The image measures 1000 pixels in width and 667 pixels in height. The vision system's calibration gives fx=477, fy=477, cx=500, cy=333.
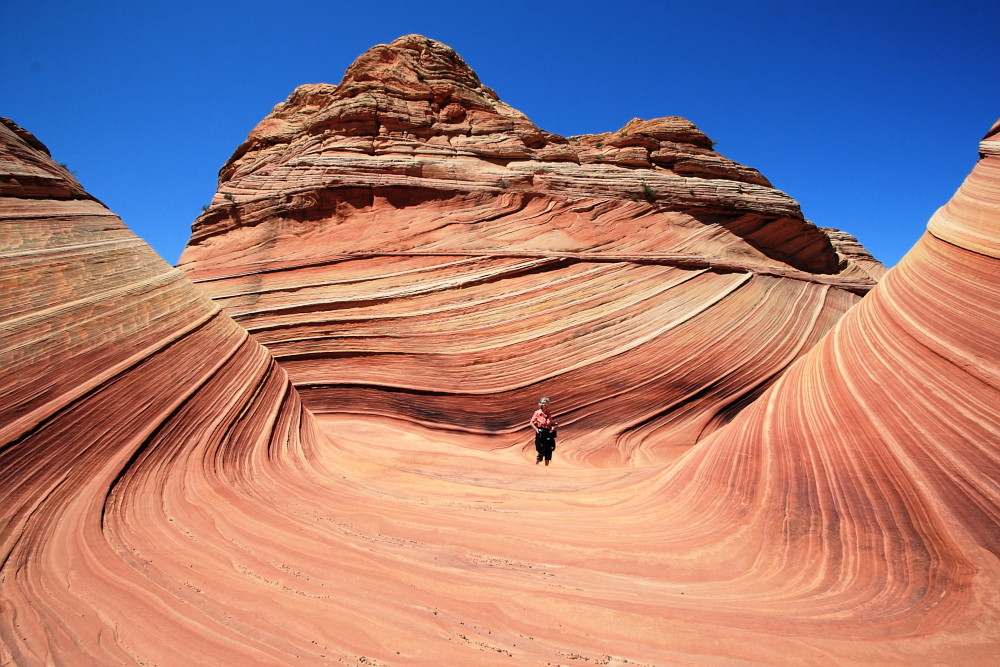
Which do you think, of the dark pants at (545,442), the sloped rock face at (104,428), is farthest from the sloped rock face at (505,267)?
the sloped rock face at (104,428)

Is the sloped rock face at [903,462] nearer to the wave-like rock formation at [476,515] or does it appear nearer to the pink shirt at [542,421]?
the wave-like rock formation at [476,515]

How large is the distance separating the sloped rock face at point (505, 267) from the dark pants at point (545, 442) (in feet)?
2.66

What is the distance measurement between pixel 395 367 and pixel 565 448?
277 cm

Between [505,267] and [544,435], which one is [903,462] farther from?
[505,267]

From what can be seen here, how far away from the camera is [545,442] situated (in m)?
6.05

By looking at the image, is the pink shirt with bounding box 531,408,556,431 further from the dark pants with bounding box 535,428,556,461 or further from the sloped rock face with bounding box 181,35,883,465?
the sloped rock face with bounding box 181,35,883,465

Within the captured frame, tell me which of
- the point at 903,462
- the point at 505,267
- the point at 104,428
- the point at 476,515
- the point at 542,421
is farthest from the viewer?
the point at 505,267

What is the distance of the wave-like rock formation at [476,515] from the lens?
1.99 metres

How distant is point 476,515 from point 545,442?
265 cm

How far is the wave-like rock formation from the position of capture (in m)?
1.99

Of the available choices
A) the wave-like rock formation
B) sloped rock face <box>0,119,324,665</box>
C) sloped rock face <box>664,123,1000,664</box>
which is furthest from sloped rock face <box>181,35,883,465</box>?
sloped rock face <box>664,123,1000,664</box>

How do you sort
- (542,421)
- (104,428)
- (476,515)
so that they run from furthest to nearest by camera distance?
1. (542,421)
2. (476,515)
3. (104,428)

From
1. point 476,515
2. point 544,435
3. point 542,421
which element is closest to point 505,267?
point 542,421

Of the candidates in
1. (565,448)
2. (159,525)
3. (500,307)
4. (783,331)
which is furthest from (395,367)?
(783,331)
